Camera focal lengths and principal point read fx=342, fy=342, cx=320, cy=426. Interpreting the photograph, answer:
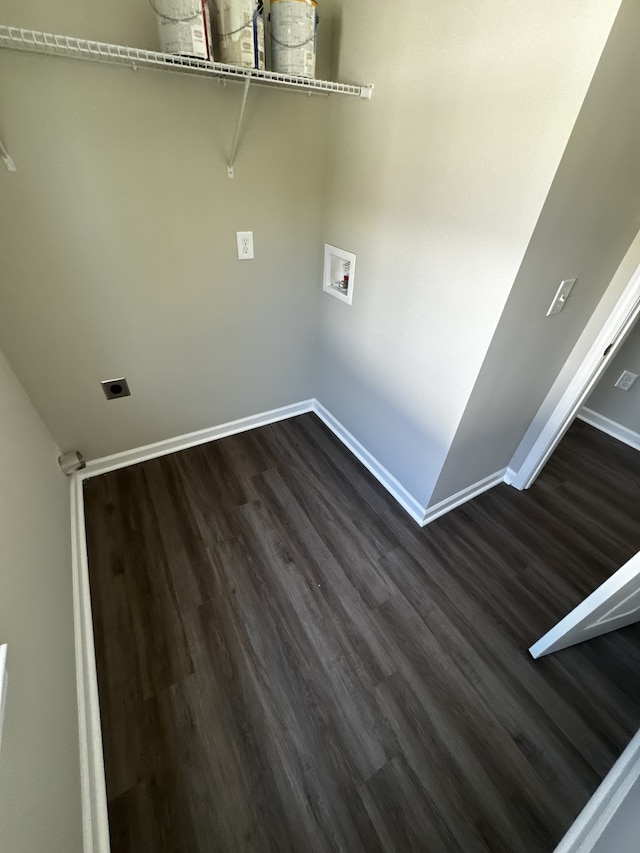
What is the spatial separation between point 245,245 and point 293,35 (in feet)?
2.42

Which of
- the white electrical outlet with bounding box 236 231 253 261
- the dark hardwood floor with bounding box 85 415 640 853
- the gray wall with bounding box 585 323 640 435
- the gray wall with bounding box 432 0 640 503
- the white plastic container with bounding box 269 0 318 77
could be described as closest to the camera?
the gray wall with bounding box 432 0 640 503

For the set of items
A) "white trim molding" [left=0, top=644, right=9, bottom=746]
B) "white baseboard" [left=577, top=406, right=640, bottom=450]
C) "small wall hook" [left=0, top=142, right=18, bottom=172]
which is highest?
"small wall hook" [left=0, top=142, right=18, bottom=172]

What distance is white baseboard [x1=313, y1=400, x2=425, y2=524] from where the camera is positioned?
1806mm

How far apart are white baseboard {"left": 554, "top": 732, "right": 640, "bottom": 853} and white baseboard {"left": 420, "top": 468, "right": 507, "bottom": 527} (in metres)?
0.97

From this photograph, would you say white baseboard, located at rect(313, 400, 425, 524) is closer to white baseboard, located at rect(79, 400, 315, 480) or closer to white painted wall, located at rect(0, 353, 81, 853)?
white baseboard, located at rect(79, 400, 315, 480)

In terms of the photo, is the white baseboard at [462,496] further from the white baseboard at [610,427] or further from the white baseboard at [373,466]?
the white baseboard at [610,427]

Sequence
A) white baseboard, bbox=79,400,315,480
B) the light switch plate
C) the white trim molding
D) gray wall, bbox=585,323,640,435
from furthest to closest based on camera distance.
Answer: gray wall, bbox=585,323,640,435, white baseboard, bbox=79,400,315,480, the light switch plate, the white trim molding

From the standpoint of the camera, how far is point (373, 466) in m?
2.03

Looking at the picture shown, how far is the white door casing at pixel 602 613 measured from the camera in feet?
3.10

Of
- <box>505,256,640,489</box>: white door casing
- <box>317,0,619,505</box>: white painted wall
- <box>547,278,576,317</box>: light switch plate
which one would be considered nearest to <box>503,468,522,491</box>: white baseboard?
<box>505,256,640,489</box>: white door casing

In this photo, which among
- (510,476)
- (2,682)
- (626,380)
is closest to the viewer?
(2,682)

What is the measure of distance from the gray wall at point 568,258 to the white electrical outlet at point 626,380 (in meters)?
1.17

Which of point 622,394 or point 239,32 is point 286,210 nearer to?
point 239,32

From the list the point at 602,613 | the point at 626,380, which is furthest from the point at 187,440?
the point at 626,380
